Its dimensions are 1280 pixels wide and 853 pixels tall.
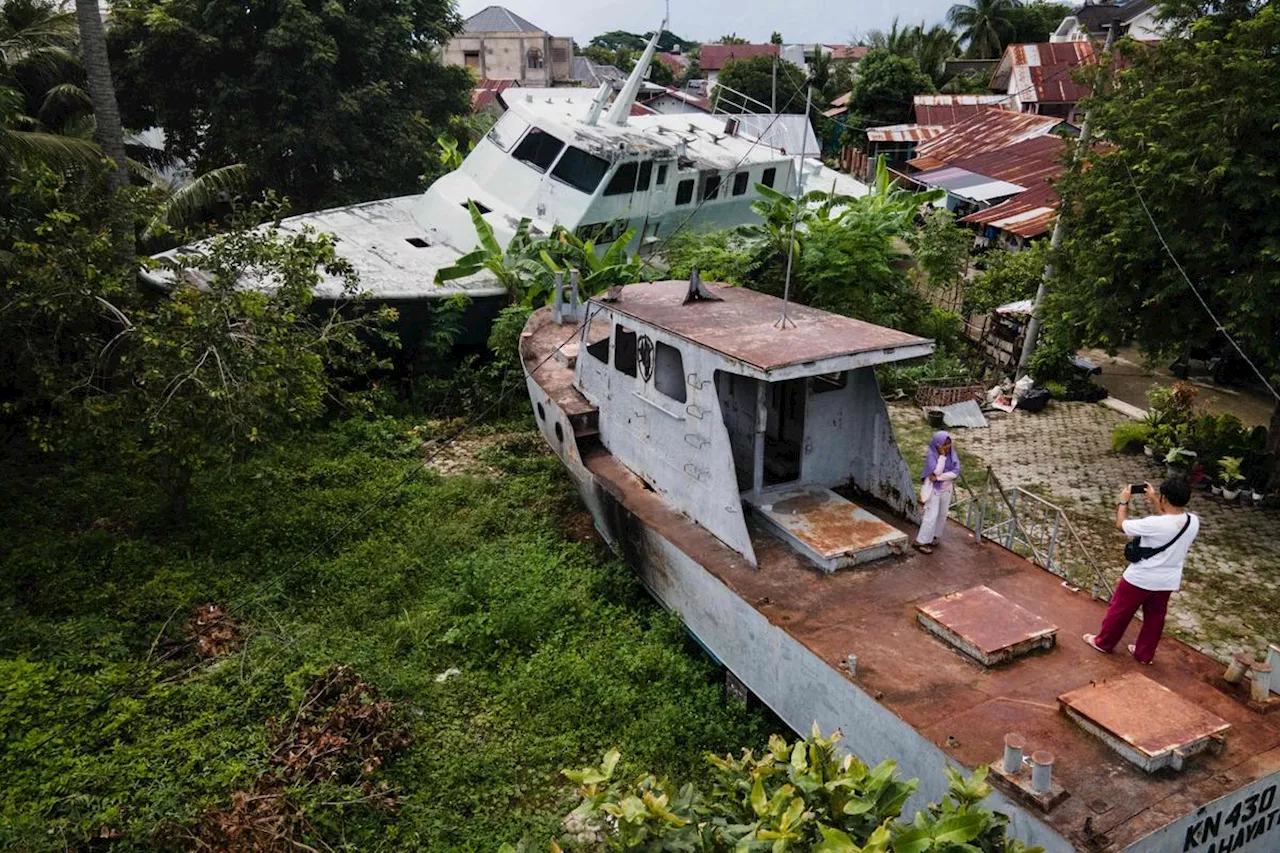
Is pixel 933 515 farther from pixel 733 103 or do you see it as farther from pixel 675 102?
pixel 675 102

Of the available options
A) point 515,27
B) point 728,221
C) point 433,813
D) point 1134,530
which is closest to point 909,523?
point 1134,530

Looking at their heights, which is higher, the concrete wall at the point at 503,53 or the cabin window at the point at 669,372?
the concrete wall at the point at 503,53

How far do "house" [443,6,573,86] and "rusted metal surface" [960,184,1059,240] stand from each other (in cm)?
3381

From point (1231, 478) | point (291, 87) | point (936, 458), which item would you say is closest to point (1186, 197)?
point (1231, 478)

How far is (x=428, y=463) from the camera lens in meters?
10.4

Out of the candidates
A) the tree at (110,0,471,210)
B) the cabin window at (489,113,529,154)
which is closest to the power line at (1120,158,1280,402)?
the cabin window at (489,113,529,154)

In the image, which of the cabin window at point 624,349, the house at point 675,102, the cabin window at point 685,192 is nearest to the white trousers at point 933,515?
the cabin window at point 624,349

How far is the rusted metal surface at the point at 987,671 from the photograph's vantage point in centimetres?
432

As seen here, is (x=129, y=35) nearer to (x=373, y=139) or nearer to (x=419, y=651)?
(x=373, y=139)

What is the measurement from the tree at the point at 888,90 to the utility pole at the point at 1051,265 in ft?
79.1

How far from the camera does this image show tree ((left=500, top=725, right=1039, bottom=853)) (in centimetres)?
331

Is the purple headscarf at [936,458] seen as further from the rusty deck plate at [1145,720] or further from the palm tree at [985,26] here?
the palm tree at [985,26]

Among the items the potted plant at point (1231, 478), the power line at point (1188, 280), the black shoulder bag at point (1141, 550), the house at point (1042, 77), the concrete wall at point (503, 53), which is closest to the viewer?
the black shoulder bag at point (1141, 550)

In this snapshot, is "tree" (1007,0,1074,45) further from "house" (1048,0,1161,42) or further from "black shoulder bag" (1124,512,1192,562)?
"black shoulder bag" (1124,512,1192,562)
